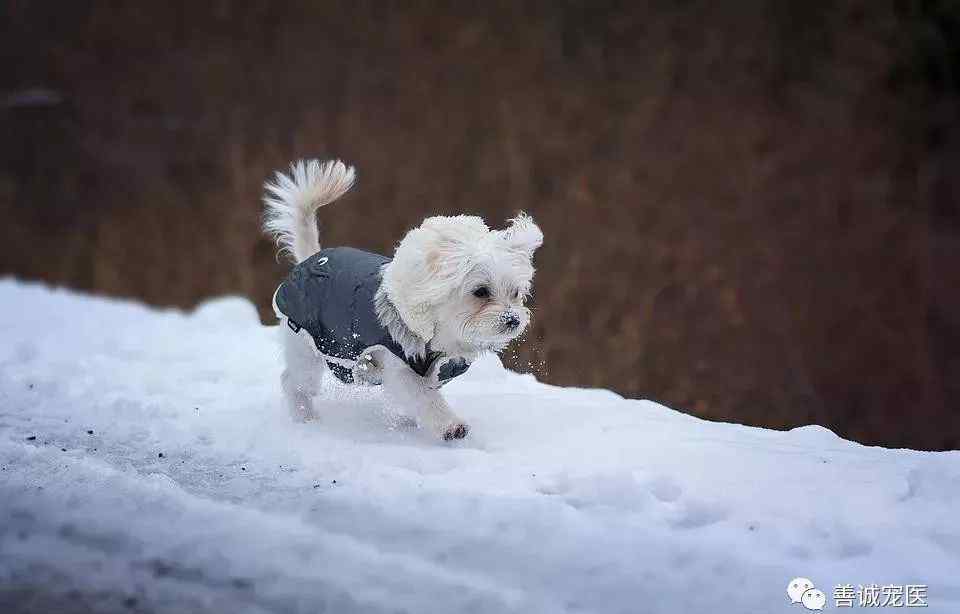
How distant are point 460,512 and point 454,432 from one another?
3.02 ft

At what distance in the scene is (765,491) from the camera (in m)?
3.32

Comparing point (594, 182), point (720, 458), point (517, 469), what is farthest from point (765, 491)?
point (594, 182)

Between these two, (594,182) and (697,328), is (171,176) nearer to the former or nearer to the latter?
(594,182)

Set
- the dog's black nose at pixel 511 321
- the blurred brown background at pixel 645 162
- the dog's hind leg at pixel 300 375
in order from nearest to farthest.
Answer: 1. the dog's black nose at pixel 511 321
2. the dog's hind leg at pixel 300 375
3. the blurred brown background at pixel 645 162

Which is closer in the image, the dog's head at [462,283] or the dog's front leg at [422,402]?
the dog's head at [462,283]

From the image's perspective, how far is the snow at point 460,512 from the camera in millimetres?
2730

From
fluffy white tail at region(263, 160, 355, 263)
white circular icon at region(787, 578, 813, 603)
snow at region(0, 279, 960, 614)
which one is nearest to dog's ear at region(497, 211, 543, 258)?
snow at region(0, 279, 960, 614)

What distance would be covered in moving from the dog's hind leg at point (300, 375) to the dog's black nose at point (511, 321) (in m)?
1.16

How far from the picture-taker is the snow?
2.73 metres

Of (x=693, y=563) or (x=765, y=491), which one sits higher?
(x=765, y=491)

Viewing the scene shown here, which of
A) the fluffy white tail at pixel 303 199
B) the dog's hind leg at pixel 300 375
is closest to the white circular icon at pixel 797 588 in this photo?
the dog's hind leg at pixel 300 375

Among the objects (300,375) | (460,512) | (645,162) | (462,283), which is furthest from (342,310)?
(645,162)

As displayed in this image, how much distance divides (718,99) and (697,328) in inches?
77.5

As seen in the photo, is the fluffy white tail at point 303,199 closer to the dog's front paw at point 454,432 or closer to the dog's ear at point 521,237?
the dog's ear at point 521,237
